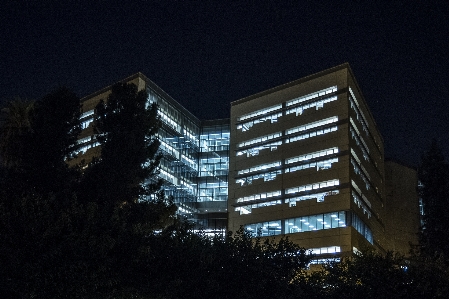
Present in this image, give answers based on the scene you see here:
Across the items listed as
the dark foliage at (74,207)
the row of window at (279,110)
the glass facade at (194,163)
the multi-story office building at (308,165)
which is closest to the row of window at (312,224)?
the multi-story office building at (308,165)

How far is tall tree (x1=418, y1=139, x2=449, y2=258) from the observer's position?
51.2 meters

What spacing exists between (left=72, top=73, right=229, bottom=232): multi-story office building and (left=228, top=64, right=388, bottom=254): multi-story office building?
4.07 meters

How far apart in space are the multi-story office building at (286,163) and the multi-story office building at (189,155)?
15 centimetres

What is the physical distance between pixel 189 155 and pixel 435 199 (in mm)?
41976

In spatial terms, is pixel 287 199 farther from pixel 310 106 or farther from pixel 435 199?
pixel 435 199

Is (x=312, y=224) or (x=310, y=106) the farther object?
(x=310, y=106)

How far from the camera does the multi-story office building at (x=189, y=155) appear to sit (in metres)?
81.9

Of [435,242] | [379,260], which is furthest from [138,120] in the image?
[435,242]

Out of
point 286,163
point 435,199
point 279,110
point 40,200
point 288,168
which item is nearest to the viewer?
point 40,200

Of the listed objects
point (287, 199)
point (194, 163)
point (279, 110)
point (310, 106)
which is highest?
point (279, 110)

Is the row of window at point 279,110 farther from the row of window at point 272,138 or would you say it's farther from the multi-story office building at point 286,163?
the row of window at point 272,138

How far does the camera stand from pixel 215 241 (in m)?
34.7

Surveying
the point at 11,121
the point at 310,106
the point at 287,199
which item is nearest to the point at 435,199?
the point at 287,199

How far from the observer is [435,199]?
174 feet
